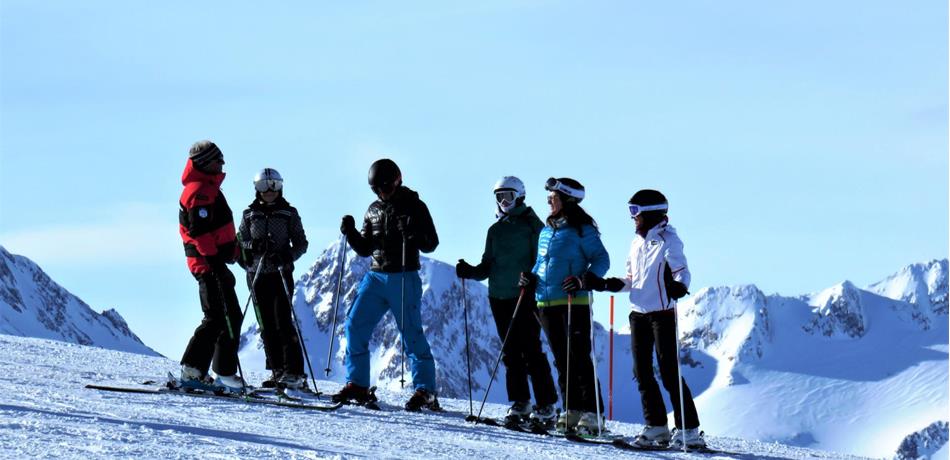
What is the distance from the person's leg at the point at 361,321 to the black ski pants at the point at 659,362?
8.39ft

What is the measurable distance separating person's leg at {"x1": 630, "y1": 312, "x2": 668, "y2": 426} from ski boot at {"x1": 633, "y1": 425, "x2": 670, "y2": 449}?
0.20 feet

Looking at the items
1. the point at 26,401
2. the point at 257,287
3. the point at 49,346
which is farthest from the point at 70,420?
the point at 49,346

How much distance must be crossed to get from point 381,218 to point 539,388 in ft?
6.88

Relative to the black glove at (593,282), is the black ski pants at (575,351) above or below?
below

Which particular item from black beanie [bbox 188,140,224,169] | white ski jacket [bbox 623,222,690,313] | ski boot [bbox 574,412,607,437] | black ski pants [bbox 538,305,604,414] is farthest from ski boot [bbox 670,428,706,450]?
black beanie [bbox 188,140,224,169]

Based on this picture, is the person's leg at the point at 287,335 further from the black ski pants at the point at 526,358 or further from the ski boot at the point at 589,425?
the ski boot at the point at 589,425

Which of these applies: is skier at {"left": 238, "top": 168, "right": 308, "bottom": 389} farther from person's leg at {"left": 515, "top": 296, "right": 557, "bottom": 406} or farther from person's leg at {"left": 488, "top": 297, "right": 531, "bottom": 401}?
person's leg at {"left": 515, "top": 296, "right": 557, "bottom": 406}

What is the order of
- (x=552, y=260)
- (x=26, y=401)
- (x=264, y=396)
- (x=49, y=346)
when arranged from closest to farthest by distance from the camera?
(x=26, y=401) < (x=552, y=260) < (x=264, y=396) < (x=49, y=346)

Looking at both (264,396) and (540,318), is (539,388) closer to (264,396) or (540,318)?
(540,318)

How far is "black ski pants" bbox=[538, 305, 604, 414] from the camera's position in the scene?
10.7 metres

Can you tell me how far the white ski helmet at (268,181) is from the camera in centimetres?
1221

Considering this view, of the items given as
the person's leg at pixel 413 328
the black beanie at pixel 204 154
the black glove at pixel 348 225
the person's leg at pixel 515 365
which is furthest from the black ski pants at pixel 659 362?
the black beanie at pixel 204 154

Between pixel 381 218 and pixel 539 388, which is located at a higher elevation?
pixel 381 218

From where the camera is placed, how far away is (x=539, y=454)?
9102mm
